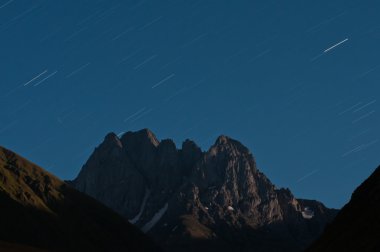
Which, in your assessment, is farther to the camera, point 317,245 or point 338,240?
point 317,245

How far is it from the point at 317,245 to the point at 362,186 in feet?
79.1

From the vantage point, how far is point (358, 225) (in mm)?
124375

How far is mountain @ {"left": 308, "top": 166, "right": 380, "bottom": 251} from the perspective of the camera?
11394 centimetres

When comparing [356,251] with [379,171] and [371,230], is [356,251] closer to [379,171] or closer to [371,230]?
[371,230]

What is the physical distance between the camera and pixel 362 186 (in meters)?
150

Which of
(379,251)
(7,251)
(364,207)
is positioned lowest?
(379,251)

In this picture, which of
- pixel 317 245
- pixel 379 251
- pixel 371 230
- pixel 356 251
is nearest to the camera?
pixel 379 251

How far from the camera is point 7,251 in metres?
132

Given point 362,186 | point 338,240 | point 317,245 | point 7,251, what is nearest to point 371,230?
point 338,240

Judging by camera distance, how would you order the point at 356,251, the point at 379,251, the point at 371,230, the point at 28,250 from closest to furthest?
the point at 379,251
the point at 356,251
the point at 371,230
the point at 28,250

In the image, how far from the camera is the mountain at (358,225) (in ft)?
374

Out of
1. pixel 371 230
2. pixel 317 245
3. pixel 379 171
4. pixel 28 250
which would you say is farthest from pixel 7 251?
pixel 379 171

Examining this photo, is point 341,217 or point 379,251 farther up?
point 341,217

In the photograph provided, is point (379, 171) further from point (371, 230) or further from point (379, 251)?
point (379, 251)
